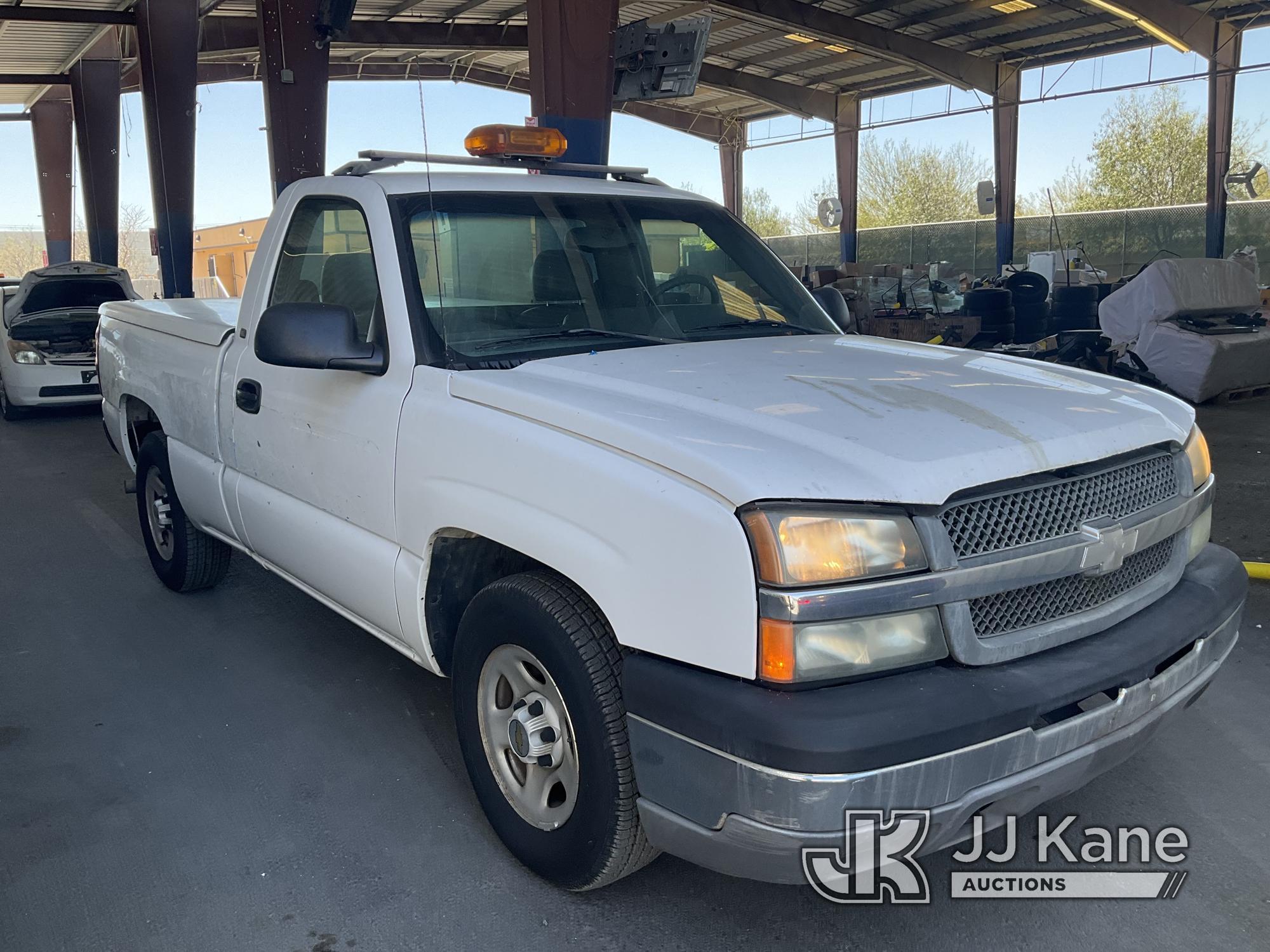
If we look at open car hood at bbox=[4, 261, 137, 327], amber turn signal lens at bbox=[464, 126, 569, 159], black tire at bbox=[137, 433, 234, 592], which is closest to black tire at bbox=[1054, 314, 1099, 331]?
amber turn signal lens at bbox=[464, 126, 569, 159]

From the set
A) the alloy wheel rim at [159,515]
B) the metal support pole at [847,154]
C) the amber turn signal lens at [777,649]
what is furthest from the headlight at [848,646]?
the metal support pole at [847,154]

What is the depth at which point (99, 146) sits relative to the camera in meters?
24.4

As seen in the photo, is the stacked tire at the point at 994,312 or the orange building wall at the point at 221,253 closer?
the stacked tire at the point at 994,312

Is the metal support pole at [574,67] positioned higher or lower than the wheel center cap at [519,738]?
higher

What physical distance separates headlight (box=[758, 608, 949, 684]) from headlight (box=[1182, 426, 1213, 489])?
1140 mm

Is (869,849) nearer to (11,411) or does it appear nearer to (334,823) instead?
(334,823)

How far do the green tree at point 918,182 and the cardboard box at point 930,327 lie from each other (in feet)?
107

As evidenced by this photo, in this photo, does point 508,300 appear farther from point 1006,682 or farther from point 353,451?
point 1006,682

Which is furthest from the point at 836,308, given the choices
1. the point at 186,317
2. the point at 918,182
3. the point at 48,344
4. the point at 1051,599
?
the point at 918,182

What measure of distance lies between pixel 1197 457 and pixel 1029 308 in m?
12.0

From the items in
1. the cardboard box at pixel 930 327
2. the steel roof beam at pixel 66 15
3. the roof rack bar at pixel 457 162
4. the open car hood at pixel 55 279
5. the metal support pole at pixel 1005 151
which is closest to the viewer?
the roof rack bar at pixel 457 162

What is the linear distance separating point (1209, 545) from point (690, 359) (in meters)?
1.58

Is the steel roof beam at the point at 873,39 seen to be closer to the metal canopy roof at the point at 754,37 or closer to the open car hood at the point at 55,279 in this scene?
the metal canopy roof at the point at 754,37

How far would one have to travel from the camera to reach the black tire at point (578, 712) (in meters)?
2.30
